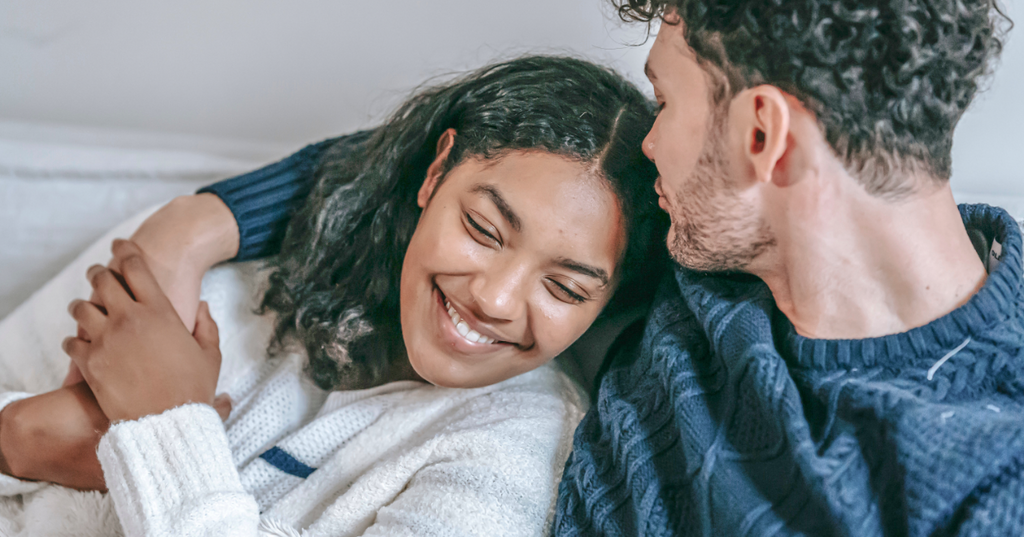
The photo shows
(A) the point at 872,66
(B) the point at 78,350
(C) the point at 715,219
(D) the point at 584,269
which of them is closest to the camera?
(A) the point at 872,66

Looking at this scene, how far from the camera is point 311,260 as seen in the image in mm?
1242

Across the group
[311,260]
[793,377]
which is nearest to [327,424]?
[311,260]

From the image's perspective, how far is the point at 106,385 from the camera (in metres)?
1.01

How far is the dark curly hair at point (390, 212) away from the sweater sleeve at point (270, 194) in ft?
0.09

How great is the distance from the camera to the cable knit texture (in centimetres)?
72

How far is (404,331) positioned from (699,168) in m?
0.51

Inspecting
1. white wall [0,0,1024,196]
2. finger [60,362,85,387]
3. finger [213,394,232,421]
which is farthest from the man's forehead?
finger [60,362,85,387]

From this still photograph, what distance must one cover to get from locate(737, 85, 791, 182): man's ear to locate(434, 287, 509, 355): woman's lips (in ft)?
1.49

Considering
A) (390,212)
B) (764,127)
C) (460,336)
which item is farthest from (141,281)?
(764,127)

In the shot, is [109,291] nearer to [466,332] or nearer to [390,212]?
[390,212]

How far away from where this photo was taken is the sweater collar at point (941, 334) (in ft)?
2.58

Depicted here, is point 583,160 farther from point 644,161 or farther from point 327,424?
point 327,424

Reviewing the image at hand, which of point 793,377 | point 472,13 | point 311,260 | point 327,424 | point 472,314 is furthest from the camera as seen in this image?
point 472,13

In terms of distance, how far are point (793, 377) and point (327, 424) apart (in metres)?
0.74
